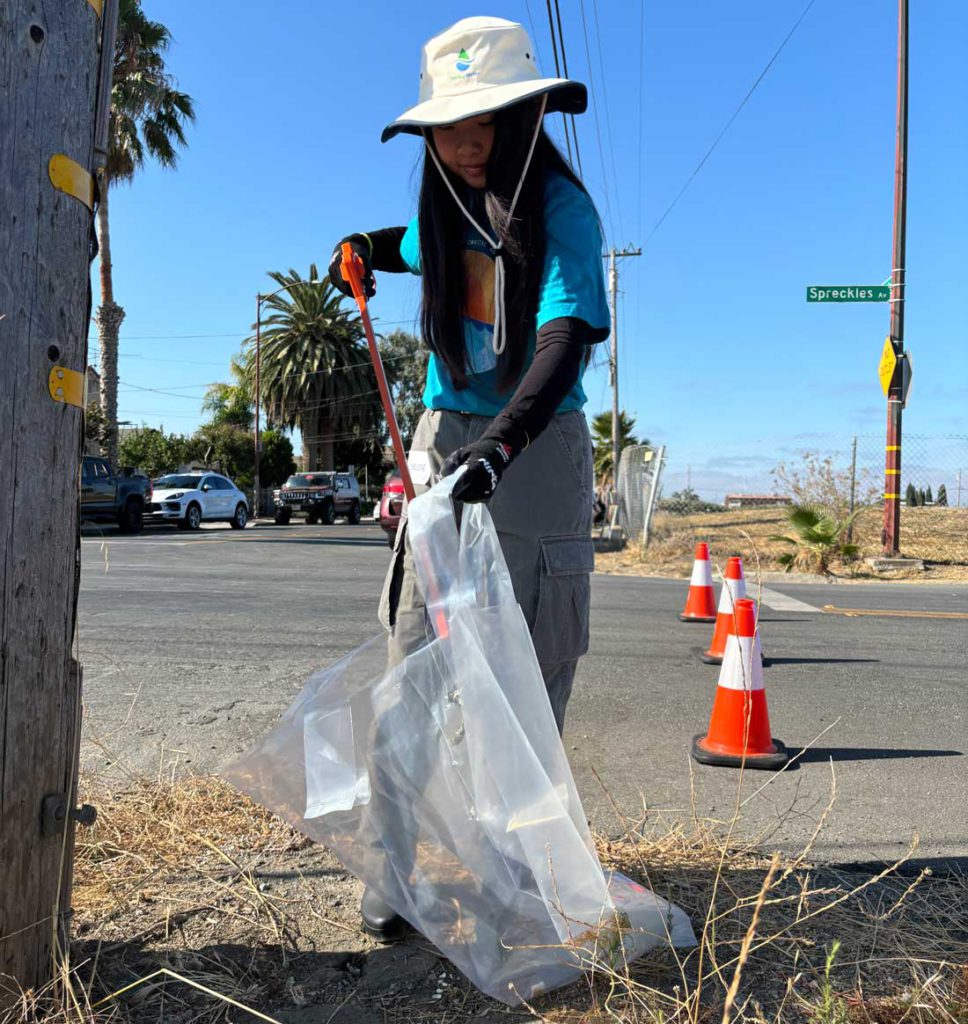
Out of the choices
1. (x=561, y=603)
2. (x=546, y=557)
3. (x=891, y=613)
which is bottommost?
(x=891, y=613)

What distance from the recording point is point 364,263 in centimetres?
237

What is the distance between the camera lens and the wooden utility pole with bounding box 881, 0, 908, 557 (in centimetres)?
1215

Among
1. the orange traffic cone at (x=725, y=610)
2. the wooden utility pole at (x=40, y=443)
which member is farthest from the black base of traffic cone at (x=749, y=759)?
the wooden utility pole at (x=40, y=443)

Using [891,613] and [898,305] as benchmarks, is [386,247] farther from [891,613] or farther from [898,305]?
[898,305]

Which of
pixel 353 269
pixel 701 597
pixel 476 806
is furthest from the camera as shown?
pixel 701 597

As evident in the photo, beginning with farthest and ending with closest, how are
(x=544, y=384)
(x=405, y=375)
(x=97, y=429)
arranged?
(x=405, y=375)
(x=97, y=429)
(x=544, y=384)

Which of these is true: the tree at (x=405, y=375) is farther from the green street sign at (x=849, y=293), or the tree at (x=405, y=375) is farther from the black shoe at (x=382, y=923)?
the black shoe at (x=382, y=923)

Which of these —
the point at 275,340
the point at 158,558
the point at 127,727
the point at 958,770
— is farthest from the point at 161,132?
the point at 958,770

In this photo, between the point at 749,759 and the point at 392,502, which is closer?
the point at 749,759

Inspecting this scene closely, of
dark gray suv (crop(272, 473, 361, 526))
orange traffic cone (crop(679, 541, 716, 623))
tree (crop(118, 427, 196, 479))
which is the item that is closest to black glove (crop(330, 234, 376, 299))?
orange traffic cone (crop(679, 541, 716, 623))

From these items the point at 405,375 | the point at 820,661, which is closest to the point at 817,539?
the point at 820,661

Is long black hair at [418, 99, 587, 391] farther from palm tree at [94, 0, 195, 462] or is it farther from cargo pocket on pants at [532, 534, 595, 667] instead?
palm tree at [94, 0, 195, 462]

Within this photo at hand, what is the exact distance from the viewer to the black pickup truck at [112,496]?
18.2 m

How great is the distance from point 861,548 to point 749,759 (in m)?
10.3
